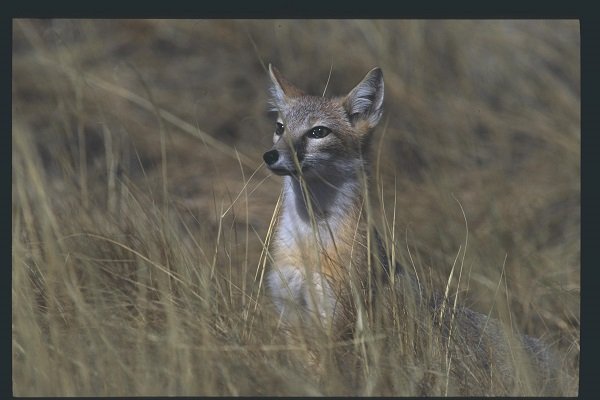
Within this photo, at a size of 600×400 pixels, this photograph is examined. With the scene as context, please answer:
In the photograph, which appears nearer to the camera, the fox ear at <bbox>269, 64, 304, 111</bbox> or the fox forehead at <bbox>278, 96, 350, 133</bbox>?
the fox forehead at <bbox>278, 96, 350, 133</bbox>

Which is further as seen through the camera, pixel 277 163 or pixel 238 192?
pixel 238 192

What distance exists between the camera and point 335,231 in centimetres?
576

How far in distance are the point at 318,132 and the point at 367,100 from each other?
1.39 feet

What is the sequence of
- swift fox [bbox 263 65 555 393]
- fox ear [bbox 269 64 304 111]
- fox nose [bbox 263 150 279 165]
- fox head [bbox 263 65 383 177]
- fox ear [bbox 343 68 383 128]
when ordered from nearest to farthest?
fox nose [bbox 263 150 279 165] < swift fox [bbox 263 65 555 393] < fox head [bbox 263 65 383 177] < fox ear [bbox 343 68 383 128] < fox ear [bbox 269 64 304 111]

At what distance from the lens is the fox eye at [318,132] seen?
571 centimetres

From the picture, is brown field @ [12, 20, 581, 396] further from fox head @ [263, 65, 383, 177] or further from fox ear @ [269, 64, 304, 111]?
fox ear @ [269, 64, 304, 111]

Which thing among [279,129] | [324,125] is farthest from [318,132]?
[279,129]

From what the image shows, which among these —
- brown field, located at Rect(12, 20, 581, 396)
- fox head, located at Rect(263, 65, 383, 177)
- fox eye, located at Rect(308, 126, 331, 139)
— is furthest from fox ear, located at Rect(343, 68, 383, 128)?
brown field, located at Rect(12, 20, 581, 396)

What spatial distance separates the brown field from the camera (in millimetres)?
4820

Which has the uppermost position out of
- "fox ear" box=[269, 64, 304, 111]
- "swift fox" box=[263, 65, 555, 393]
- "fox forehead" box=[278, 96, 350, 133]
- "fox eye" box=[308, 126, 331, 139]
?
"fox ear" box=[269, 64, 304, 111]

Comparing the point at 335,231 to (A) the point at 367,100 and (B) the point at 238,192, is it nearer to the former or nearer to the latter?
(A) the point at 367,100

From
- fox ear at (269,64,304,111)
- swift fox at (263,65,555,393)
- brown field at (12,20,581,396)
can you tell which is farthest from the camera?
fox ear at (269,64,304,111)

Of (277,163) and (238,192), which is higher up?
(238,192)

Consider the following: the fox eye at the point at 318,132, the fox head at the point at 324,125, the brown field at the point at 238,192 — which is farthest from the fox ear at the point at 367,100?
the brown field at the point at 238,192
